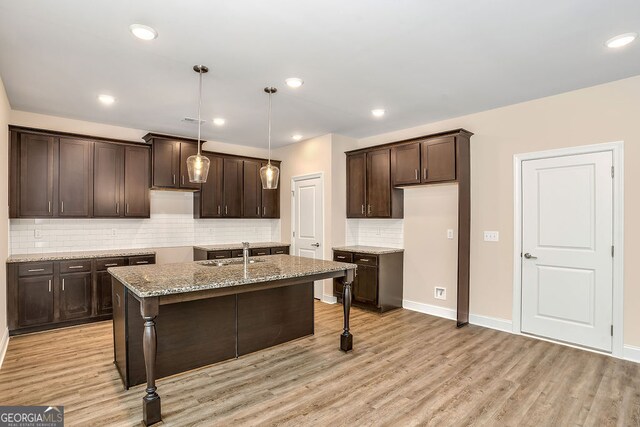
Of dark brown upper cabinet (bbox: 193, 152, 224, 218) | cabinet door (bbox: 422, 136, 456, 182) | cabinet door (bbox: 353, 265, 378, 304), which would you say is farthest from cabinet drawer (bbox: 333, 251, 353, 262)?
dark brown upper cabinet (bbox: 193, 152, 224, 218)

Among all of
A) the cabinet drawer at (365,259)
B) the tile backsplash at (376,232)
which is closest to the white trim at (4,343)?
the cabinet drawer at (365,259)

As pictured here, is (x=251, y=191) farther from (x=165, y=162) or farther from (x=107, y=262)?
Answer: (x=107, y=262)

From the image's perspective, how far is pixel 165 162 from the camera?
520cm

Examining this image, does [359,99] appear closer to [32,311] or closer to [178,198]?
[178,198]

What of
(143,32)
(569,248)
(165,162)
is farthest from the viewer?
(165,162)

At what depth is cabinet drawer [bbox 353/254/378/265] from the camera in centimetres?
492

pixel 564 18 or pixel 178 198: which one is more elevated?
pixel 564 18

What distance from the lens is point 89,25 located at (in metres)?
2.44

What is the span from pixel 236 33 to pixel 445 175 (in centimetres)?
304

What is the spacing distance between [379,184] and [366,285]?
152 centimetres

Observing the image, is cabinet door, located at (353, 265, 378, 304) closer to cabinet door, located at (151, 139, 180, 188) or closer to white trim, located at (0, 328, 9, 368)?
cabinet door, located at (151, 139, 180, 188)

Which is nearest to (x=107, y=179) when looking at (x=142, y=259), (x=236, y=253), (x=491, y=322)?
(x=142, y=259)

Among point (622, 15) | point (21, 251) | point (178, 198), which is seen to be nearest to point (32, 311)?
point (21, 251)

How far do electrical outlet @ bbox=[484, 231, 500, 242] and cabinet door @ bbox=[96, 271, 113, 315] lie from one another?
493 centimetres
